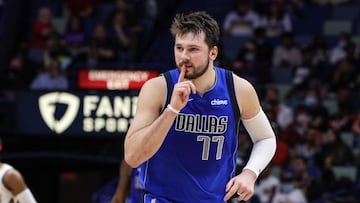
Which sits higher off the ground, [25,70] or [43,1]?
[43,1]

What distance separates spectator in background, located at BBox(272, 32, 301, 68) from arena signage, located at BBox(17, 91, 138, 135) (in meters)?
4.94

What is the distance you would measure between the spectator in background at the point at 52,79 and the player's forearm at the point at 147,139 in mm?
9578

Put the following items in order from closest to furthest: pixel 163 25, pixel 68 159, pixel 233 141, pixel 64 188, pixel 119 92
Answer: pixel 233 141, pixel 119 92, pixel 68 159, pixel 163 25, pixel 64 188

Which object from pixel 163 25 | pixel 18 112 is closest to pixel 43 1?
pixel 163 25

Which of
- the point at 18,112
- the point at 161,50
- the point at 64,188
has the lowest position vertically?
the point at 64,188

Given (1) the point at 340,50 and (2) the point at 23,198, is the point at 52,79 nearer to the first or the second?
(1) the point at 340,50

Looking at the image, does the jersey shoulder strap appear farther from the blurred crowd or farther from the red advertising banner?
the blurred crowd

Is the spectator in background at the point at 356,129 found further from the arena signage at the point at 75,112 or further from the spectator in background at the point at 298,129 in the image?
the arena signage at the point at 75,112

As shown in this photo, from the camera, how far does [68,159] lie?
48.6 feet

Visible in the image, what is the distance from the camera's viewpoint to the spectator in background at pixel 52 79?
15391 millimetres

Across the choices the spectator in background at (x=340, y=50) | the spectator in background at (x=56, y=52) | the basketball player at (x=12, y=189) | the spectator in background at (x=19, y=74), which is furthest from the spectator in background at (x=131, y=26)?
the basketball player at (x=12, y=189)

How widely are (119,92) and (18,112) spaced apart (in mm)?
1570

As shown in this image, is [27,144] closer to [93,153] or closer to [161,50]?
[93,153]

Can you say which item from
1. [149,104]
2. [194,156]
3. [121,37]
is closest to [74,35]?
[121,37]
